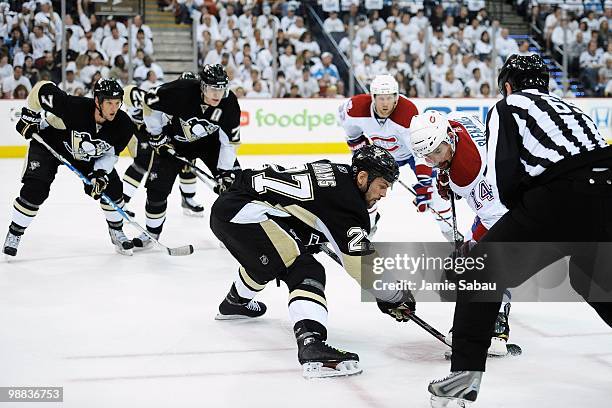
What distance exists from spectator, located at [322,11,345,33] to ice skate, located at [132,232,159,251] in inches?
266

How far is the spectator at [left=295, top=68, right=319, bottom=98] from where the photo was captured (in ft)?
37.0

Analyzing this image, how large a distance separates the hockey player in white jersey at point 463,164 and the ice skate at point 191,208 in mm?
3498

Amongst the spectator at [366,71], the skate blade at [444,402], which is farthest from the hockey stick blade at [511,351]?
the spectator at [366,71]

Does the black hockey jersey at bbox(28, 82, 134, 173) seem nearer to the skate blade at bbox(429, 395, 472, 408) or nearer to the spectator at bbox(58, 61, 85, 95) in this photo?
the skate blade at bbox(429, 395, 472, 408)

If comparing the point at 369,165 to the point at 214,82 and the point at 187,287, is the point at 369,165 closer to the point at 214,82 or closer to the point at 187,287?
the point at 187,287

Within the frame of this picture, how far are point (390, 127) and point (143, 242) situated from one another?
1733mm

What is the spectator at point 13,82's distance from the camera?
10.2 meters

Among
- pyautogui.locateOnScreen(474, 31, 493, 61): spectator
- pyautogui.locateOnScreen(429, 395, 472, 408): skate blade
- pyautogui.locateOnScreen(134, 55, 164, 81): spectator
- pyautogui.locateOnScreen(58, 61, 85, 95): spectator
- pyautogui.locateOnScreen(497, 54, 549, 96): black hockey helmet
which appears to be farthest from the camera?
pyautogui.locateOnScreen(474, 31, 493, 61): spectator

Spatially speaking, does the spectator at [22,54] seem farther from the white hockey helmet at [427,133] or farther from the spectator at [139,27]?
the white hockey helmet at [427,133]

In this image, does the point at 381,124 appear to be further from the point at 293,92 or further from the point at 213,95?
the point at 293,92

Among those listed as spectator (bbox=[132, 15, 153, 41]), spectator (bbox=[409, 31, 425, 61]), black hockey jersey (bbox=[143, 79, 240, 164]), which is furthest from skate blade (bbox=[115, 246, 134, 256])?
spectator (bbox=[409, 31, 425, 61])

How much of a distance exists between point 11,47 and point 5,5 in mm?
505

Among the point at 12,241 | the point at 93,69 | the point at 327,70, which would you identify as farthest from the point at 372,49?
the point at 12,241

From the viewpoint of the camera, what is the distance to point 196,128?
5.73 metres
